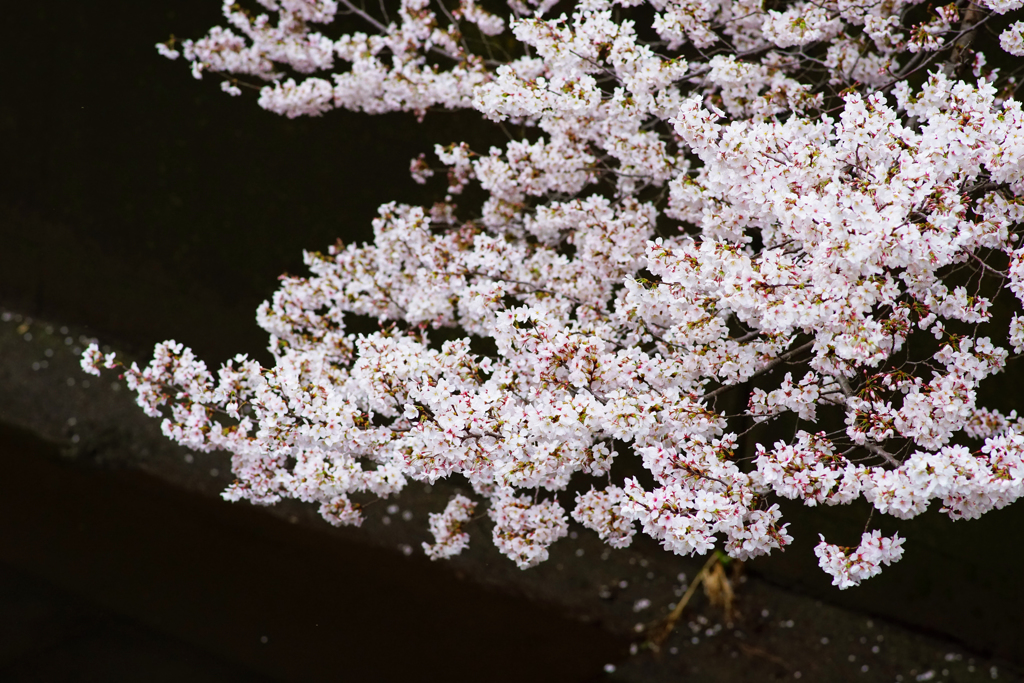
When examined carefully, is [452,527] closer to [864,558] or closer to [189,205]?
[864,558]

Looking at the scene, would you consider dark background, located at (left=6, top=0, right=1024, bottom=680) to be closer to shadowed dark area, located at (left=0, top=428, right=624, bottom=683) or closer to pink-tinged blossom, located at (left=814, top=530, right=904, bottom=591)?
shadowed dark area, located at (left=0, top=428, right=624, bottom=683)

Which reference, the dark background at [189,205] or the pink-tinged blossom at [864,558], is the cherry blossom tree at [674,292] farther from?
the dark background at [189,205]

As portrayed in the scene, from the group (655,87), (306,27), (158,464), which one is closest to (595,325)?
(655,87)

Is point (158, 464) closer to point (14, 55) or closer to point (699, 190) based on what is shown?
point (14, 55)

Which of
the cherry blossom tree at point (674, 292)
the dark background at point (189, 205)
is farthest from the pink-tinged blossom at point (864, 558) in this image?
the dark background at point (189, 205)

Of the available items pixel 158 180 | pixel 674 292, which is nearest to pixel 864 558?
pixel 674 292

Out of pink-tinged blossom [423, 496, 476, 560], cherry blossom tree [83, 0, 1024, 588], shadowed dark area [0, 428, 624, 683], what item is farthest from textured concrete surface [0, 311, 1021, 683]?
cherry blossom tree [83, 0, 1024, 588]

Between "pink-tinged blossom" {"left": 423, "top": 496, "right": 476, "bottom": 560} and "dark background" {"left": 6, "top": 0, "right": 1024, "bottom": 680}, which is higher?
"dark background" {"left": 6, "top": 0, "right": 1024, "bottom": 680}

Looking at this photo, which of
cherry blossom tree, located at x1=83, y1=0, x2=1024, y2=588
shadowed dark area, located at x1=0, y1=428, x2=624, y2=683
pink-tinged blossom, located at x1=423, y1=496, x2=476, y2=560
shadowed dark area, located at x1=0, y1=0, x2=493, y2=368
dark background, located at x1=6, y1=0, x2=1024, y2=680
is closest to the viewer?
cherry blossom tree, located at x1=83, y1=0, x2=1024, y2=588
